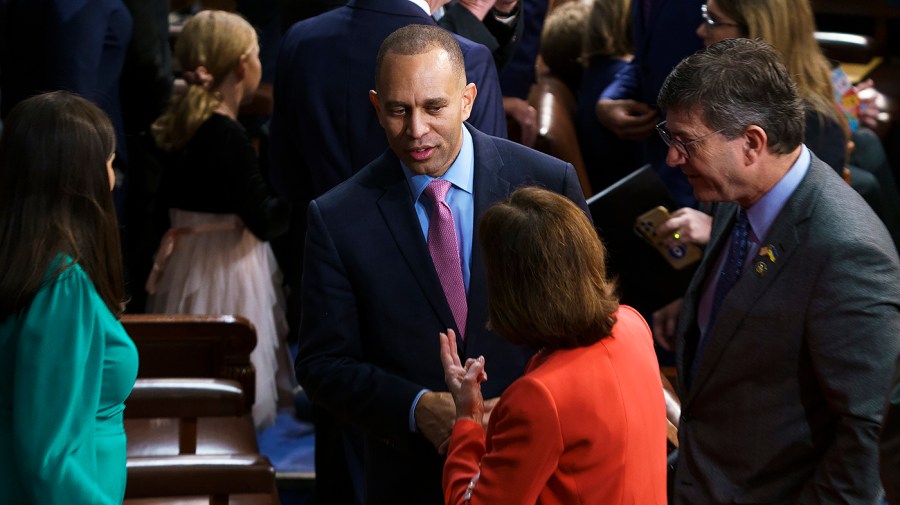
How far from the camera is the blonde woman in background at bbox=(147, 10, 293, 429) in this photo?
15.2ft

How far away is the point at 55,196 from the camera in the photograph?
240 cm

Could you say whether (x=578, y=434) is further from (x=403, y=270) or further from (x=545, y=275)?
(x=403, y=270)

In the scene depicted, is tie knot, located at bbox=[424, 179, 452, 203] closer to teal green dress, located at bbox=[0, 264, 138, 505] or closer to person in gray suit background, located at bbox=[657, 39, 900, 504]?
person in gray suit background, located at bbox=[657, 39, 900, 504]

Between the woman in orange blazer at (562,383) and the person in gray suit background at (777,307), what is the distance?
0.28 metres

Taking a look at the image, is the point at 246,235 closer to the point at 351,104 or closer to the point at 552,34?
the point at 552,34

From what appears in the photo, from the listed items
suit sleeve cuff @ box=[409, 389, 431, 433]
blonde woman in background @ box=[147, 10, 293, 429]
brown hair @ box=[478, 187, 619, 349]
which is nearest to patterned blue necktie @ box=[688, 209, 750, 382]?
brown hair @ box=[478, 187, 619, 349]

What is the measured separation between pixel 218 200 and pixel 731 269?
109 inches

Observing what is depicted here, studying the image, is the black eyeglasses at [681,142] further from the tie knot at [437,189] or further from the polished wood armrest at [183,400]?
the polished wood armrest at [183,400]

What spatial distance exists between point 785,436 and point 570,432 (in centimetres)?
52

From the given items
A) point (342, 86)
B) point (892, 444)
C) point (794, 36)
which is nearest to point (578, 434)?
point (892, 444)

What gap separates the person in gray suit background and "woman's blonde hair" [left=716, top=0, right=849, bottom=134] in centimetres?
88

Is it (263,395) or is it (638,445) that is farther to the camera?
(263,395)

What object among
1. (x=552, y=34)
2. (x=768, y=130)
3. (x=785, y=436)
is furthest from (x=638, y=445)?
(x=552, y=34)

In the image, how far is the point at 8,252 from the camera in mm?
2346
